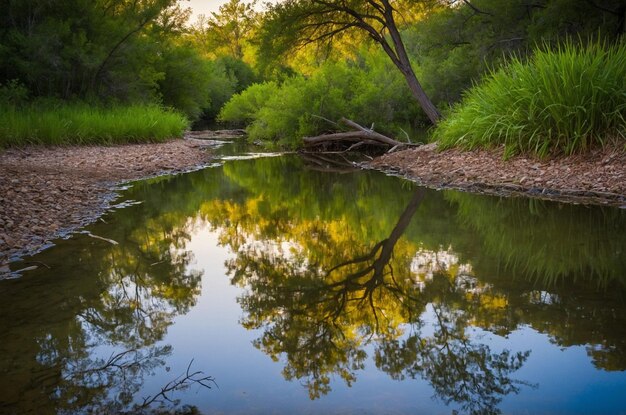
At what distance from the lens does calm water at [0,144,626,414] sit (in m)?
2.74

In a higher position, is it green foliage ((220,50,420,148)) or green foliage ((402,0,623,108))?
green foliage ((402,0,623,108))

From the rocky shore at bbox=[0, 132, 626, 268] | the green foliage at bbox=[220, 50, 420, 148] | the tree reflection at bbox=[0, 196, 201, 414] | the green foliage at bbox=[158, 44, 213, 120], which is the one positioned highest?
the green foliage at bbox=[158, 44, 213, 120]

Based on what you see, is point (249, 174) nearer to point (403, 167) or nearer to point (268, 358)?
point (403, 167)

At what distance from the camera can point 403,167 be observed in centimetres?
1278

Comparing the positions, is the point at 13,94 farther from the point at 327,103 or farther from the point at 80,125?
the point at 327,103

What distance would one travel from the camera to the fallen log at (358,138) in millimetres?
16391

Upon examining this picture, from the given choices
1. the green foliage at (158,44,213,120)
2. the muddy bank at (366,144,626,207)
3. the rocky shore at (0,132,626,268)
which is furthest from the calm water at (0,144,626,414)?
the green foliage at (158,44,213,120)

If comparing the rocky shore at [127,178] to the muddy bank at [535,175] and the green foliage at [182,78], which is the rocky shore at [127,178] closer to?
the muddy bank at [535,175]

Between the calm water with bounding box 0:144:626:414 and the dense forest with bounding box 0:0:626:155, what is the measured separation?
3.40 meters

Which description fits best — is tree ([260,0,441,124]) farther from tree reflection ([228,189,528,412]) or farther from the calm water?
tree reflection ([228,189,528,412])

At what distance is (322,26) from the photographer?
17250mm

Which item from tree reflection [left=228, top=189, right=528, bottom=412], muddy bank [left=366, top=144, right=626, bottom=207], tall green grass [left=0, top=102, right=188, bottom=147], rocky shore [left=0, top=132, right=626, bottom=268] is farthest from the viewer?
tall green grass [left=0, top=102, right=188, bottom=147]

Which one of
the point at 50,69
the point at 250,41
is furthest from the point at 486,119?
the point at 50,69

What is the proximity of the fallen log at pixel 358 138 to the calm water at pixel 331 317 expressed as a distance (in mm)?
9619
